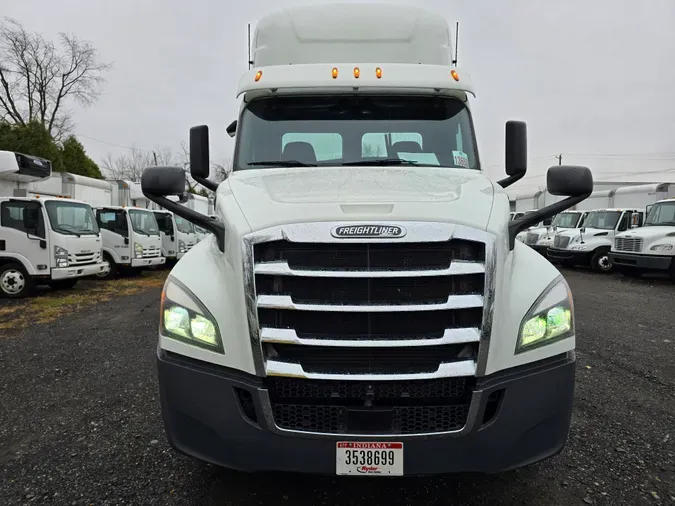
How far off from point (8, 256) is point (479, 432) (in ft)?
36.3

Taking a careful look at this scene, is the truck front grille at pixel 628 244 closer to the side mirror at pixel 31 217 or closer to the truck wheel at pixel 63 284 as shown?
the truck wheel at pixel 63 284

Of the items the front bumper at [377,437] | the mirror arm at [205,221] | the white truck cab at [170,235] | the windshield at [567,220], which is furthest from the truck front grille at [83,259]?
the windshield at [567,220]

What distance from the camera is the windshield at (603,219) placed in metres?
17.2

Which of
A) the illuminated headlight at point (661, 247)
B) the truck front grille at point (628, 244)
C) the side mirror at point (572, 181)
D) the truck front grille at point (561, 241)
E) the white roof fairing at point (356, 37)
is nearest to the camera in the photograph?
the side mirror at point (572, 181)

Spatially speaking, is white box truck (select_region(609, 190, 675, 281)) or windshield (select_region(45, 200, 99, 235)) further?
white box truck (select_region(609, 190, 675, 281))

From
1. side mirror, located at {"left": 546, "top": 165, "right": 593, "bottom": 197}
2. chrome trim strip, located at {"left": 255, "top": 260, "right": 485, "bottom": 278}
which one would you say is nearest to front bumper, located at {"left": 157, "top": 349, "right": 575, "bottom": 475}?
chrome trim strip, located at {"left": 255, "top": 260, "right": 485, "bottom": 278}

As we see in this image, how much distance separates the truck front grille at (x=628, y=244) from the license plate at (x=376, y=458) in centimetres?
1454

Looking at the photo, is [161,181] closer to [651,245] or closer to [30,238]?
[30,238]

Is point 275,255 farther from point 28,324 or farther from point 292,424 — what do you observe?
point 28,324

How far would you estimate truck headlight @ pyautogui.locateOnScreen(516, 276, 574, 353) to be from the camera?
7.72ft

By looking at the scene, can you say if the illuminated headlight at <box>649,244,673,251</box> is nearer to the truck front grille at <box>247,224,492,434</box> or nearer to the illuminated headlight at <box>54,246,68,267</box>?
the truck front grille at <box>247,224,492,434</box>

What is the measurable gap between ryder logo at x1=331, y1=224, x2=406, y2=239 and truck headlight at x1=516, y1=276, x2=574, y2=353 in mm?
795

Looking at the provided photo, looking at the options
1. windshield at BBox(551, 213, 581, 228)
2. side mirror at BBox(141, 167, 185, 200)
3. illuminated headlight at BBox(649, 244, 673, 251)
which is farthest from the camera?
windshield at BBox(551, 213, 581, 228)

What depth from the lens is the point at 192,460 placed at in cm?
329
